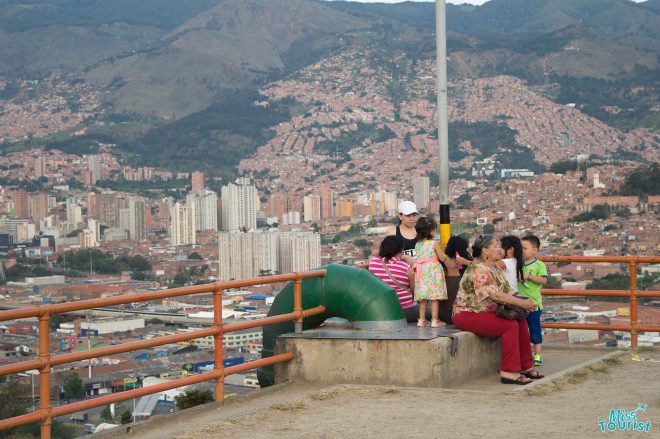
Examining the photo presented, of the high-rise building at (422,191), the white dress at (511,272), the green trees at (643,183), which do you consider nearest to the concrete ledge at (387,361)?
the white dress at (511,272)

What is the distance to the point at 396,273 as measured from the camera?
908 cm

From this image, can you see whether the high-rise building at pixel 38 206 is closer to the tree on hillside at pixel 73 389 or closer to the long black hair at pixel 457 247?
the tree on hillside at pixel 73 389

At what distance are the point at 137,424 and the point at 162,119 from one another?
137 meters

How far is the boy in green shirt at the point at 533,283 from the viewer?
29.6 ft

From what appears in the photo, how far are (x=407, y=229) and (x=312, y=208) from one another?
320ft

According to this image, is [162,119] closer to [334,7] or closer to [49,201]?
[49,201]

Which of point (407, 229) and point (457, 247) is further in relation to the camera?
point (407, 229)

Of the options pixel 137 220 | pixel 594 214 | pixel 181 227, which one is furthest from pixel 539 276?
pixel 137 220

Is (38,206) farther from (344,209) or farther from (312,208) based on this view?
(344,209)

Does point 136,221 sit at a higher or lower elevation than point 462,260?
higher

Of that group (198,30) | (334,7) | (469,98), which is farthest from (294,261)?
(334,7)

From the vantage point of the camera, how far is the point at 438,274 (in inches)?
344

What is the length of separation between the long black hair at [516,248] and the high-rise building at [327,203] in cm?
9665

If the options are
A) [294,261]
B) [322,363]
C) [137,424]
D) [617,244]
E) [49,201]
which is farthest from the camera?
[49,201]
